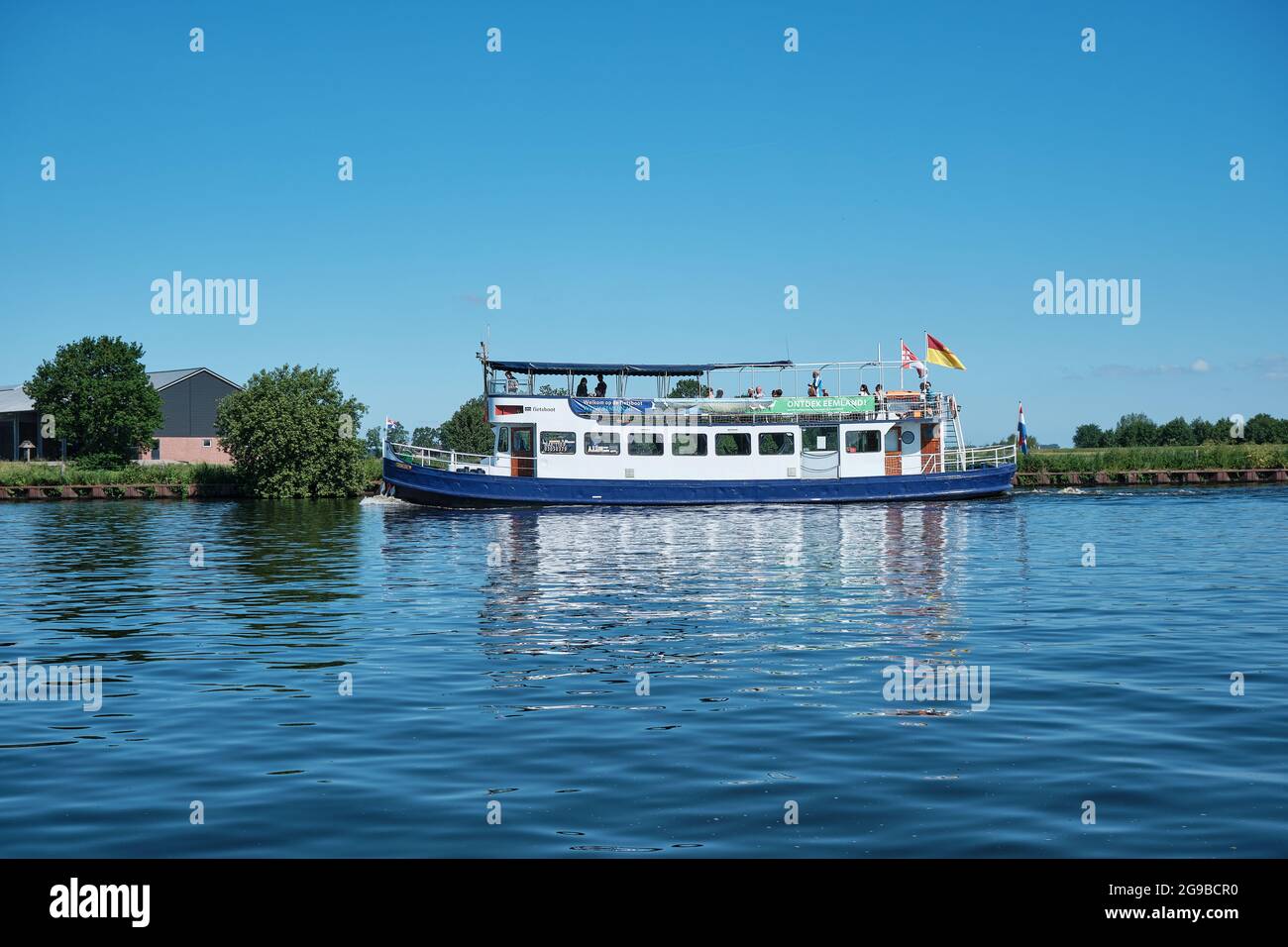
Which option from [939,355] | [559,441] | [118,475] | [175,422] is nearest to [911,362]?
[939,355]

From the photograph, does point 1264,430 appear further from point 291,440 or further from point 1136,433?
point 291,440

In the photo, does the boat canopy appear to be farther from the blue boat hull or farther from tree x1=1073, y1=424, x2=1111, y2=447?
tree x1=1073, y1=424, x2=1111, y2=447

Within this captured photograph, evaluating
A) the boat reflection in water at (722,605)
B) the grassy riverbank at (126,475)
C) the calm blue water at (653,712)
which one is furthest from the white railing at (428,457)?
the calm blue water at (653,712)

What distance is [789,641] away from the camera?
15953 mm

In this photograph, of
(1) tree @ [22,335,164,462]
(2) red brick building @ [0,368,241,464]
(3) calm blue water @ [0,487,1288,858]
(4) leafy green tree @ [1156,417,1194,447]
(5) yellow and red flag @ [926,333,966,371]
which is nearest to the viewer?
(3) calm blue water @ [0,487,1288,858]

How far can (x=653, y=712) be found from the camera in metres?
11.6

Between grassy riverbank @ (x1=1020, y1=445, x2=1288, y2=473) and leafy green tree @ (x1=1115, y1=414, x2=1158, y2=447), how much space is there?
36.5 metres

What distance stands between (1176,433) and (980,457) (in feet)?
189

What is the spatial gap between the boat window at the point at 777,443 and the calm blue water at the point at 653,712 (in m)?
25.5

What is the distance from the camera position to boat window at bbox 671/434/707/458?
5284cm

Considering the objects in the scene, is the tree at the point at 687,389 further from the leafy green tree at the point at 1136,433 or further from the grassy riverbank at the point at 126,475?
the leafy green tree at the point at 1136,433

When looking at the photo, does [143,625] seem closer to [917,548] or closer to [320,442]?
[917,548]

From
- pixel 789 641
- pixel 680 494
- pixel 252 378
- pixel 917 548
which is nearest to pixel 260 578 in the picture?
pixel 789 641

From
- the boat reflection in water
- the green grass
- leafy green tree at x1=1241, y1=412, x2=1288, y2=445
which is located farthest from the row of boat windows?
leafy green tree at x1=1241, y1=412, x2=1288, y2=445
